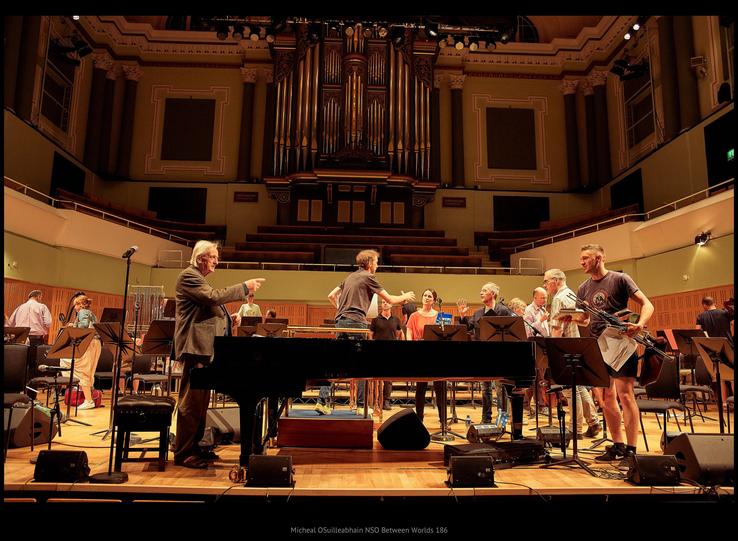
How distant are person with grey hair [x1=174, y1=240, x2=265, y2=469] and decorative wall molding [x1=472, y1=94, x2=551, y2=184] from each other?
1295cm

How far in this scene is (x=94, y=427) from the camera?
512 centimetres

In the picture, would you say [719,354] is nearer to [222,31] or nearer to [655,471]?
[655,471]

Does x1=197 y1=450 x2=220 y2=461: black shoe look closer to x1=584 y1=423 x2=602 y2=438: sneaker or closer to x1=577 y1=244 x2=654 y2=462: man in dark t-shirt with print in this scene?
x1=577 y1=244 x2=654 y2=462: man in dark t-shirt with print

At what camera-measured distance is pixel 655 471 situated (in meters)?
2.96

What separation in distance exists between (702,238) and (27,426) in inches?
384

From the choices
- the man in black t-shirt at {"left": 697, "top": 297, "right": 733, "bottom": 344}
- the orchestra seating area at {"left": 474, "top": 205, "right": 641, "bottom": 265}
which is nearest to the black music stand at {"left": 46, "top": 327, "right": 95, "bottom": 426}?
the man in black t-shirt at {"left": 697, "top": 297, "right": 733, "bottom": 344}

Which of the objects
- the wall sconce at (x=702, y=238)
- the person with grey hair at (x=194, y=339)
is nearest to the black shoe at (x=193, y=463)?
the person with grey hair at (x=194, y=339)

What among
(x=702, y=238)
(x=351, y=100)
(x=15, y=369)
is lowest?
(x=15, y=369)

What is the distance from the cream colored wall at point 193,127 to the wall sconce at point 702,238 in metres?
11.5

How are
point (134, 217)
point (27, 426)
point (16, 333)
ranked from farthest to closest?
point (134, 217), point (16, 333), point (27, 426)

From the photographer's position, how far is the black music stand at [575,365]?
11.1 ft

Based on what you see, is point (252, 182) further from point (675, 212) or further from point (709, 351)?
point (709, 351)

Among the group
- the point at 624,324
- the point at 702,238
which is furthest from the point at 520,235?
the point at 624,324

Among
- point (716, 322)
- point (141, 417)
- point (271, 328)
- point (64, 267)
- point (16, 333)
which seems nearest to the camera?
point (141, 417)
